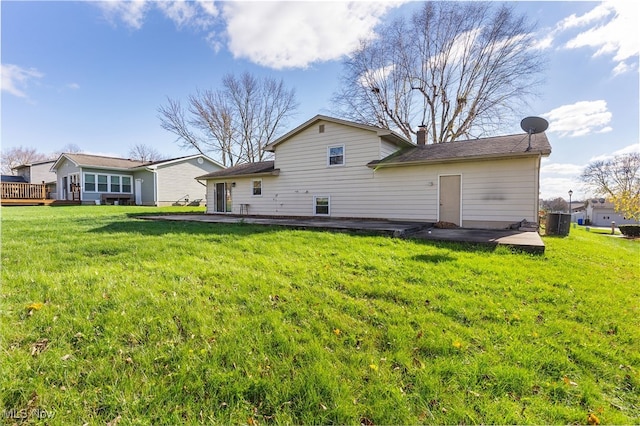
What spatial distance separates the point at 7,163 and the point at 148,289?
69.1m

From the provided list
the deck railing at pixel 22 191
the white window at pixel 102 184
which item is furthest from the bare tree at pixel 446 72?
the deck railing at pixel 22 191

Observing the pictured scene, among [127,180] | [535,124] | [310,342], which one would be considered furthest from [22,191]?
[535,124]

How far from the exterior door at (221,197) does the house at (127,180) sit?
397 inches

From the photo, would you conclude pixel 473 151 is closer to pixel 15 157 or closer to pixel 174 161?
pixel 174 161

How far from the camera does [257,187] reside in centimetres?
1518

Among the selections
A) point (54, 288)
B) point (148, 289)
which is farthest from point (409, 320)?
point (54, 288)

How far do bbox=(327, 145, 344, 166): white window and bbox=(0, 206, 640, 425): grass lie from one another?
848 cm

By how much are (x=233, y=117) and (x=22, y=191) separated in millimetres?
18027

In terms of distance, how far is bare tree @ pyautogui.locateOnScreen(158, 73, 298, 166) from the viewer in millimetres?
29266

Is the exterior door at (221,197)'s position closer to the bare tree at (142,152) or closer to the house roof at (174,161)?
the house roof at (174,161)

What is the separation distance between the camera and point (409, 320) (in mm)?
3094

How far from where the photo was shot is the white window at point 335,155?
12.6 meters

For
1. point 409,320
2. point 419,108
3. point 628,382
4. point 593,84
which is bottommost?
point 628,382

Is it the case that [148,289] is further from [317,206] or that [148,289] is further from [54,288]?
[317,206]
